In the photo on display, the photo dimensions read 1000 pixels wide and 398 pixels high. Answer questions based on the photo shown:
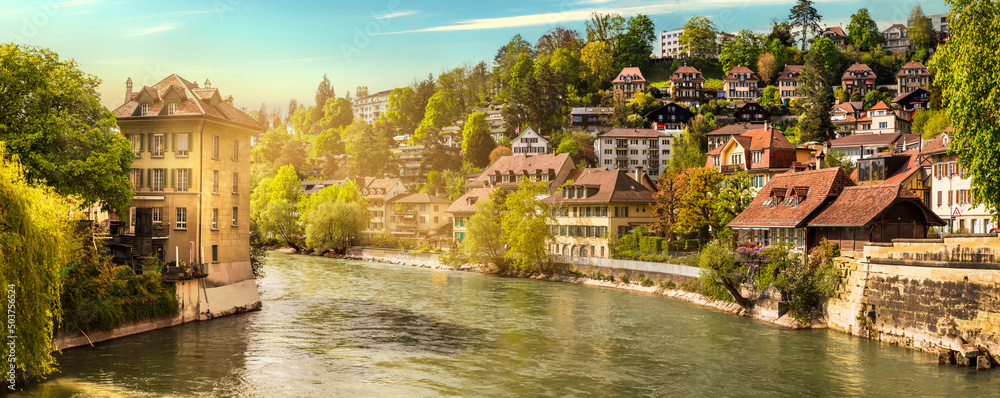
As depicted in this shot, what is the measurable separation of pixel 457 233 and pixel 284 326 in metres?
50.3

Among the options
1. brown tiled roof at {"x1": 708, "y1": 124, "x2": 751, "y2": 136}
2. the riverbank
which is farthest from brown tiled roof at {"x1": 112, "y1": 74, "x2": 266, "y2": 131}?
brown tiled roof at {"x1": 708, "y1": 124, "x2": 751, "y2": 136}

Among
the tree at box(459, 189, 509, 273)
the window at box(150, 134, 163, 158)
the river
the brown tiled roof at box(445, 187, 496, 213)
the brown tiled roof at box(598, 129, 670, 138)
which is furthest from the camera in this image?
the brown tiled roof at box(598, 129, 670, 138)

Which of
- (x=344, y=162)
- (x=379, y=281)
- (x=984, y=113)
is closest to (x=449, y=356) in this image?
(x=984, y=113)

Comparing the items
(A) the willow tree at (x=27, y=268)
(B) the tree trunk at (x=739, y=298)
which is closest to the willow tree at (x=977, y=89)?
(B) the tree trunk at (x=739, y=298)

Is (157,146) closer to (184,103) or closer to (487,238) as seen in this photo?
(184,103)

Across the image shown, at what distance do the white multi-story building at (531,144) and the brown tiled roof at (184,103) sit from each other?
239 ft

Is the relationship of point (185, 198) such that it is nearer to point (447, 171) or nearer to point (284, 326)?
point (284, 326)

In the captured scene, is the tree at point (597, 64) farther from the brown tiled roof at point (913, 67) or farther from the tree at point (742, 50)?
the brown tiled roof at point (913, 67)

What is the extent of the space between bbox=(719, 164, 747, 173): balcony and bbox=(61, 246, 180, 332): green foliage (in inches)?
2005

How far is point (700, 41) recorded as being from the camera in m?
166

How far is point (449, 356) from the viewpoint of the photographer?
29.9 m

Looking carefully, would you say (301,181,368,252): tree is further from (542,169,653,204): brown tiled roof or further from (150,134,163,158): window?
(150,134,163,158): window

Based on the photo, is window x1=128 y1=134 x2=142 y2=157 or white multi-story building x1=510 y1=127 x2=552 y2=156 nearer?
window x1=128 y1=134 x2=142 y2=157

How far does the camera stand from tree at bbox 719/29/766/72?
154038 mm
